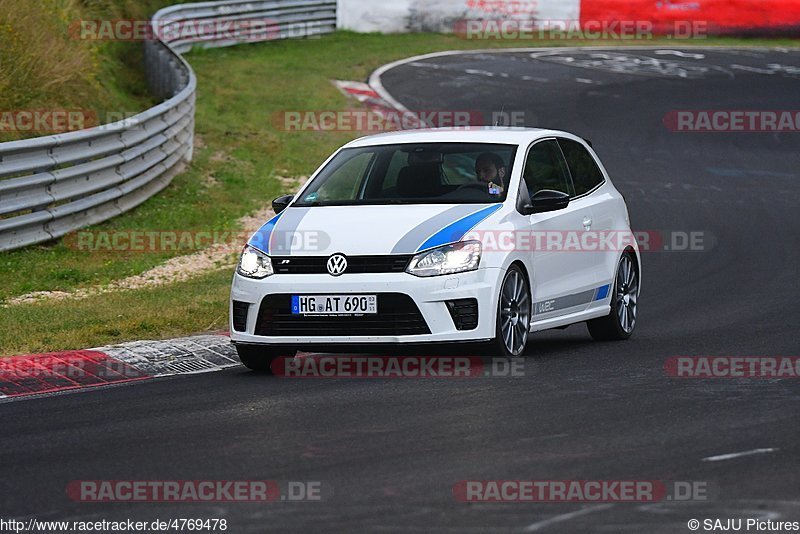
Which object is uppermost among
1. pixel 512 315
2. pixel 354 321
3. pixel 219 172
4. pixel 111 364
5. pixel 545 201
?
pixel 545 201

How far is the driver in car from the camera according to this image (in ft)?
34.0

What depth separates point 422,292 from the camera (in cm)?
923

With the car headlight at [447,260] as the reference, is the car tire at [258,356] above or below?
below

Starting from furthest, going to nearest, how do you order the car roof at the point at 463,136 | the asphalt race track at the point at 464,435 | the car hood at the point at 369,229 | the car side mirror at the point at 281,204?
the car roof at the point at 463,136 < the car side mirror at the point at 281,204 < the car hood at the point at 369,229 < the asphalt race track at the point at 464,435

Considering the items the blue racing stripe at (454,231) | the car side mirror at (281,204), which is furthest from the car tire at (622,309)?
the car side mirror at (281,204)

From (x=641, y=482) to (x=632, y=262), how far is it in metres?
5.92

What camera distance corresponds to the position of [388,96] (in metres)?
27.7

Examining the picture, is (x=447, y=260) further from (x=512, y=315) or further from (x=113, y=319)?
(x=113, y=319)

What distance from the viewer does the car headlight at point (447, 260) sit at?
929 cm

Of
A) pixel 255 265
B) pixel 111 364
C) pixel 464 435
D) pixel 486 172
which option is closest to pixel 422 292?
pixel 255 265

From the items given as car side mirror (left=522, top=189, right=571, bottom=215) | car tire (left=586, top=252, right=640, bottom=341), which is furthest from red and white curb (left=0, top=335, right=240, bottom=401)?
car tire (left=586, top=252, right=640, bottom=341)

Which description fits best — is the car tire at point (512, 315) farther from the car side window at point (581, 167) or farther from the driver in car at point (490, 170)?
the car side window at point (581, 167)

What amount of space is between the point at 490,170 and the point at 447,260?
125cm

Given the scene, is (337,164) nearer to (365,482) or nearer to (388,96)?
(365,482)
